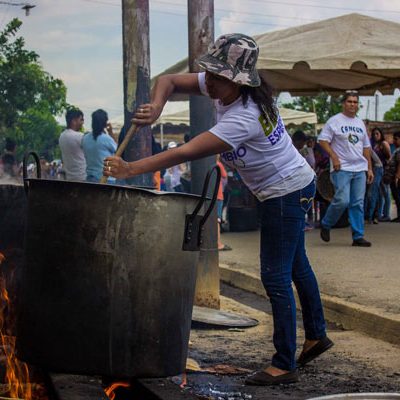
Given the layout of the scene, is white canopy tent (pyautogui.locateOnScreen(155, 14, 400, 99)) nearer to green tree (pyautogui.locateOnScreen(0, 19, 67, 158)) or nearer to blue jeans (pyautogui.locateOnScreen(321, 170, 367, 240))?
blue jeans (pyautogui.locateOnScreen(321, 170, 367, 240))

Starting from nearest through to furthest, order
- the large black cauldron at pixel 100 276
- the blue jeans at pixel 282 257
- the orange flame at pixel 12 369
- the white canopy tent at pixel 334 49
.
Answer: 1. the large black cauldron at pixel 100 276
2. the orange flame at pixel 12 369
3. the blue jeans at pixel 282 257
4. the white canopy tent at pixel 334 49

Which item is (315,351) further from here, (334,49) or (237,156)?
(334,49)

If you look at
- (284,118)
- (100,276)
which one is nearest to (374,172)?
(284,118)

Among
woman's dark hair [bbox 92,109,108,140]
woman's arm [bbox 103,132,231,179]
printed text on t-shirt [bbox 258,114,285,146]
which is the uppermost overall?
woman's dark hair [bbox 92,109,108,140]

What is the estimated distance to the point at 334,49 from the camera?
12891 mm

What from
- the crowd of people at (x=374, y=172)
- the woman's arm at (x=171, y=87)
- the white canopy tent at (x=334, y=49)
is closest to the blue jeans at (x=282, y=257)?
the woman's arm at (x=171, y=87)

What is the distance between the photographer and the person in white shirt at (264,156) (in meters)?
4.59

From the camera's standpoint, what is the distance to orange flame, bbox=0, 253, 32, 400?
4.39 metres

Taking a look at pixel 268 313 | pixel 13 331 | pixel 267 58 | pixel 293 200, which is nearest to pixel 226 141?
pixel 293 200

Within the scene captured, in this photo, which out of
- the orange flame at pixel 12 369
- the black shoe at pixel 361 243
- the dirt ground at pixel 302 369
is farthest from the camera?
the black shoe at pixel 361 243

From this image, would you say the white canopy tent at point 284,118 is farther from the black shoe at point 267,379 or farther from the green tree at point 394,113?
the green tree at point 394,113

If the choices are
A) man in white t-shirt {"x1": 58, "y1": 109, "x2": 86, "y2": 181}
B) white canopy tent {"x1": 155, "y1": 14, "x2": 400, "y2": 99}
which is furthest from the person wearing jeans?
man in white t-shirt {"x1": 58, "y1": 109, "x2": 86, "y2": 181}

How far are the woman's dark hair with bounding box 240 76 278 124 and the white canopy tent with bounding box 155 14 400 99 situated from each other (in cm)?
714

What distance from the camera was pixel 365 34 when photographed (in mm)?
13172
